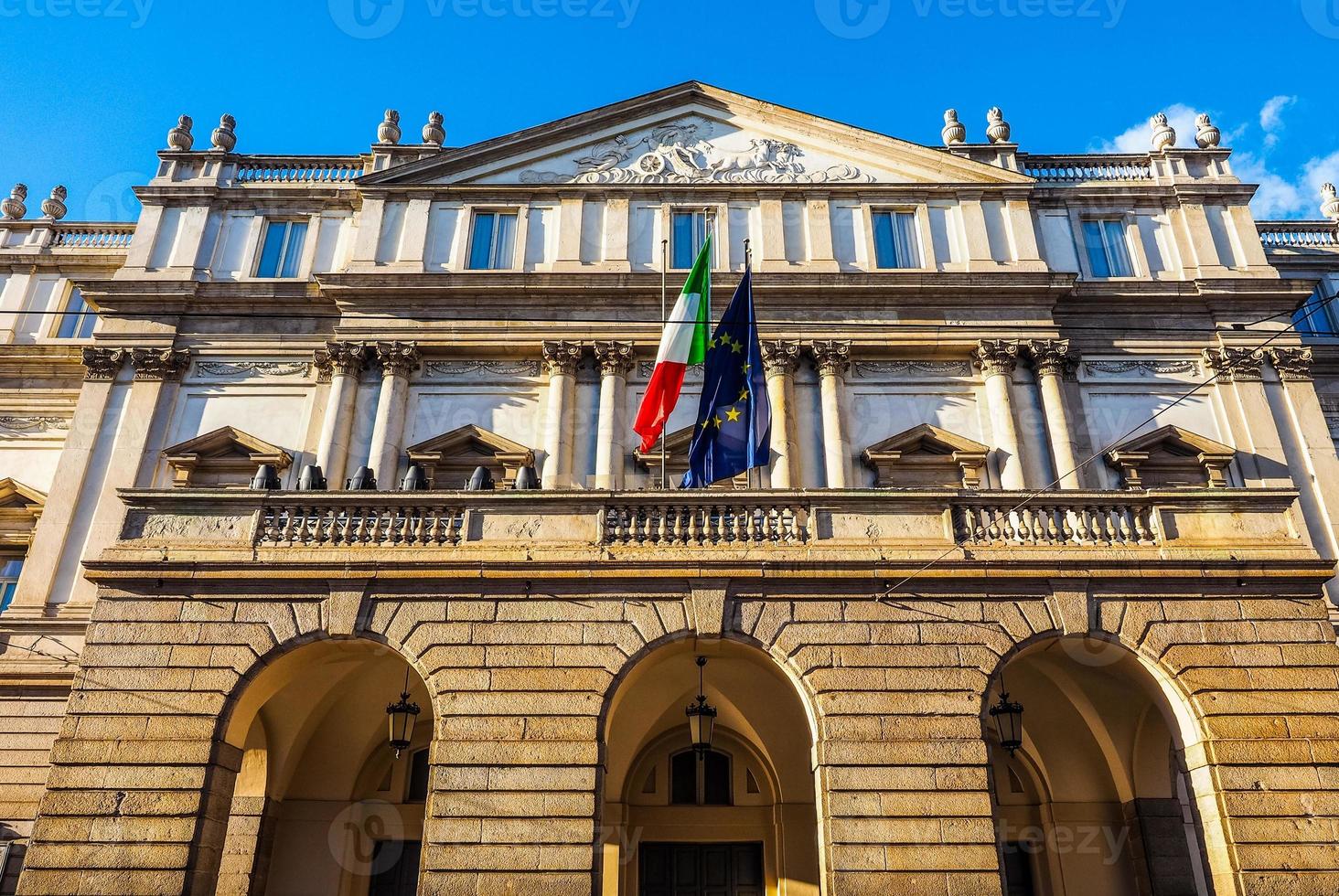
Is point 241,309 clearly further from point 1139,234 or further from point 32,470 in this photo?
point 1139,234

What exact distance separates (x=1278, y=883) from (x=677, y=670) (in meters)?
9.08

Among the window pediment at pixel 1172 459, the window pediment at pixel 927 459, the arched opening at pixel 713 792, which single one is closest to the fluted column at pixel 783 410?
the window pediment at pixel 927 459

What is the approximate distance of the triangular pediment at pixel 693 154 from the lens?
26.0 m

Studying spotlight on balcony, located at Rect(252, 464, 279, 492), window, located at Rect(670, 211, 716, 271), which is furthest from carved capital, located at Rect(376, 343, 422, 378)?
window, located at Rect(670, 211, 716, 271)

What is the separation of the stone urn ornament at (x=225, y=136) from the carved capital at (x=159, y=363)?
681cm

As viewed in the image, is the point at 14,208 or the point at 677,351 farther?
the point at 14,208

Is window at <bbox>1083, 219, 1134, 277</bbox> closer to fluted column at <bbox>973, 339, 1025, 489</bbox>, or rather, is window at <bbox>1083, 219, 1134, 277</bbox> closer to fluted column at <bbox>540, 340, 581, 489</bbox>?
fluted column at <bbox>973, 339, 1025, 489</bbox>

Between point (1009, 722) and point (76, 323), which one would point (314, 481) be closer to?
point (1009, 722)

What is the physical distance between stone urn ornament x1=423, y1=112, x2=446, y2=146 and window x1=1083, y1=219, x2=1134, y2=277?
1761 centimetres

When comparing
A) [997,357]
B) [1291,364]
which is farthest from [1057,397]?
[1291,364]

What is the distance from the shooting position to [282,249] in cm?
2569

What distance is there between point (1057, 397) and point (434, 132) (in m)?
17.9

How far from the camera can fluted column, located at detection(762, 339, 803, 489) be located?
21734 millimetres

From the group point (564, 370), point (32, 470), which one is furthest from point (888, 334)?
point (32, 470)
